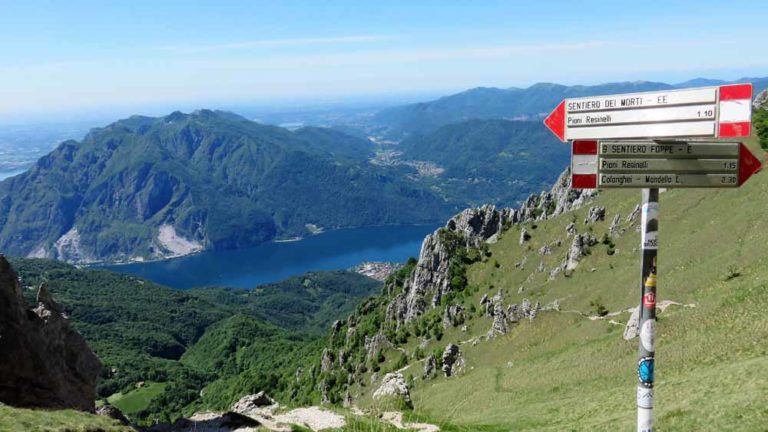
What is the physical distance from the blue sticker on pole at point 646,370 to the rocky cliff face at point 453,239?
10033 cm

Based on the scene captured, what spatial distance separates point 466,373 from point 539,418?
1432 inches

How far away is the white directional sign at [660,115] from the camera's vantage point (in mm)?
9984

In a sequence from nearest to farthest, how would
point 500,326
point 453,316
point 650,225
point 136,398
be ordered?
point 650,225 → point 500,326 → point 453,316 → point 136,398

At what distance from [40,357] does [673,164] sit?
32.1 meters

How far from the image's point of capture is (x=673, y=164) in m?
10.7

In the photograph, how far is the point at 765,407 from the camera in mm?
19406

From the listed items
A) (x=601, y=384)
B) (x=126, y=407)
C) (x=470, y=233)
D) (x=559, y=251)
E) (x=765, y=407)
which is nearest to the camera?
(x=765, y=407)

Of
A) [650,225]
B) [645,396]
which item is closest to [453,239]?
[645,396]

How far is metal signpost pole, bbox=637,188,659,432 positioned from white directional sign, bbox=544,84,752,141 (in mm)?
1317

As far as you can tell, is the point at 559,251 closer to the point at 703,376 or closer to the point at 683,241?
the point at 683,241

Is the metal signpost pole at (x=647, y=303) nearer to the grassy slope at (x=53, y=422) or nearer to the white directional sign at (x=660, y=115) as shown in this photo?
the white directional sign at (x=660, y=115)

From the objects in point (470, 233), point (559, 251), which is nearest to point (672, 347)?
point (559, 251)

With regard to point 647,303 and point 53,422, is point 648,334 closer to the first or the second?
point 647,303

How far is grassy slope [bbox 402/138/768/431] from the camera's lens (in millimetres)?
25141
